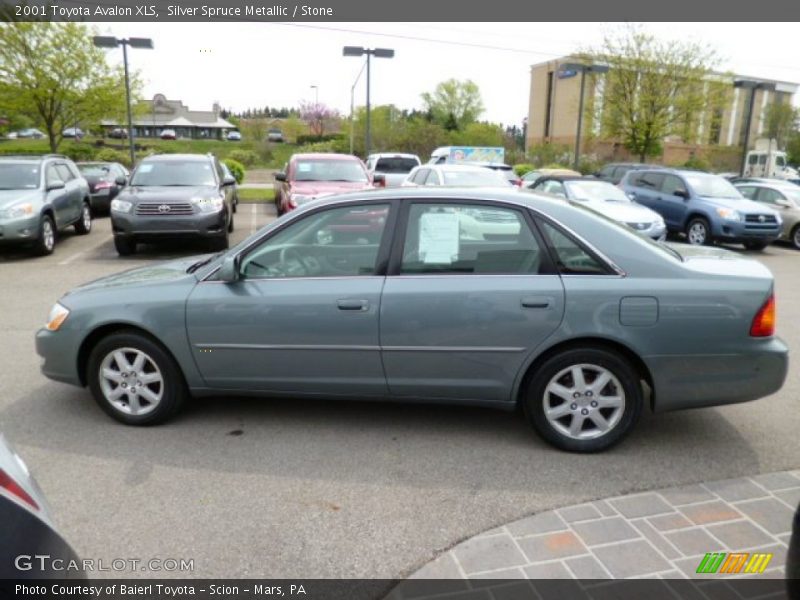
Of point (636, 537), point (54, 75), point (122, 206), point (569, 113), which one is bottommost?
point (636, 537)

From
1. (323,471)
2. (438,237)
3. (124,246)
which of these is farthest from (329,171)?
(323,471)

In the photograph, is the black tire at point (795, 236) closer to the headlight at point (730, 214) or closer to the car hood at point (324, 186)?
the headlight at point (730, 214)

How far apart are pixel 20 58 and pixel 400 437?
24407 mm

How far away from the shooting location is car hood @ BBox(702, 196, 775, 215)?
1386 cm

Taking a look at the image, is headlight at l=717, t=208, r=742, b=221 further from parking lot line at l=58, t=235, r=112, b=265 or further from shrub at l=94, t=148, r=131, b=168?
shrub at l=94, t=148, r=131, b=168

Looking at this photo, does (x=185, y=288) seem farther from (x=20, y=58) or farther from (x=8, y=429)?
(x=20, y=58)

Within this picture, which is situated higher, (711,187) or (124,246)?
(711,187)

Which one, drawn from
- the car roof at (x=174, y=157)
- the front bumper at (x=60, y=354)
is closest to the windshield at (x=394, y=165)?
the car roof at (x=174, y=157)

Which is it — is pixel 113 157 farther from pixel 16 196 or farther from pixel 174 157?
pixel 16 196

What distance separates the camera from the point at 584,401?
3.93 meters

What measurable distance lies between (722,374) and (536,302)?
117 cm

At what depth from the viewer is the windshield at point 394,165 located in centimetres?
2225

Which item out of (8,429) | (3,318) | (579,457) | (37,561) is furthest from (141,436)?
(3,318)

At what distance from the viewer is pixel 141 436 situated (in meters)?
4.24
